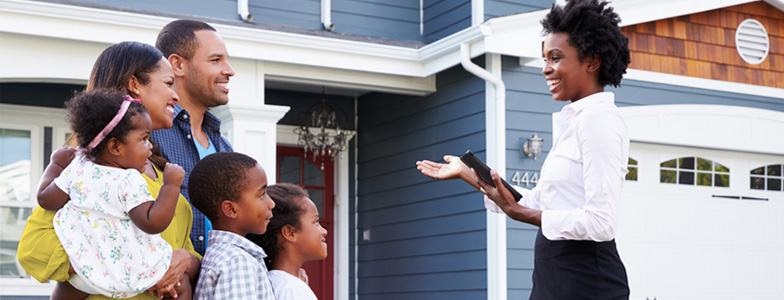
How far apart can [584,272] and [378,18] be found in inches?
227

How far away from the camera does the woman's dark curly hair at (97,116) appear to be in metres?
2.07

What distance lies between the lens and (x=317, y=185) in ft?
28.8

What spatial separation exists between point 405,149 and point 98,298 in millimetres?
6157

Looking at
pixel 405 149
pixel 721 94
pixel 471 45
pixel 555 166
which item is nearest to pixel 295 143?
pixel 405 149

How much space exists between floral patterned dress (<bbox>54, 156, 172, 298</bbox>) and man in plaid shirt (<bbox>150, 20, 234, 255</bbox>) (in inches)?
15.3

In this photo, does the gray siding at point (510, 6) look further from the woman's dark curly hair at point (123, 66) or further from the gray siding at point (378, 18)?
the woman's dark curly hair at point (123, 66)

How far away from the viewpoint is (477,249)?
721 centimetres

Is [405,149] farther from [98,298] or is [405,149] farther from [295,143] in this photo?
[98,298]

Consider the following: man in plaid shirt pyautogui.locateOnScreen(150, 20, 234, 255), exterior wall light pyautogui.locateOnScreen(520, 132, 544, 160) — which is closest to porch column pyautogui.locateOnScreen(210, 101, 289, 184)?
exterior wall light pyautogui.locateOnScreen(520, 132, 544, 160)

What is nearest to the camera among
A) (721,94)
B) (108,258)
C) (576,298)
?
(108,258)

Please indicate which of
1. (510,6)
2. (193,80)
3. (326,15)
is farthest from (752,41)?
(193,80)

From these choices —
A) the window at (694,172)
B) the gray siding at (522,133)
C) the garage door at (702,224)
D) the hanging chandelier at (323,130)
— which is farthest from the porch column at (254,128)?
the window at (694,172)

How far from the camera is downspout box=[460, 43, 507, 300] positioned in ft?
23.0

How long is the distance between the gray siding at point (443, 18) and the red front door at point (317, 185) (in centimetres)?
155
